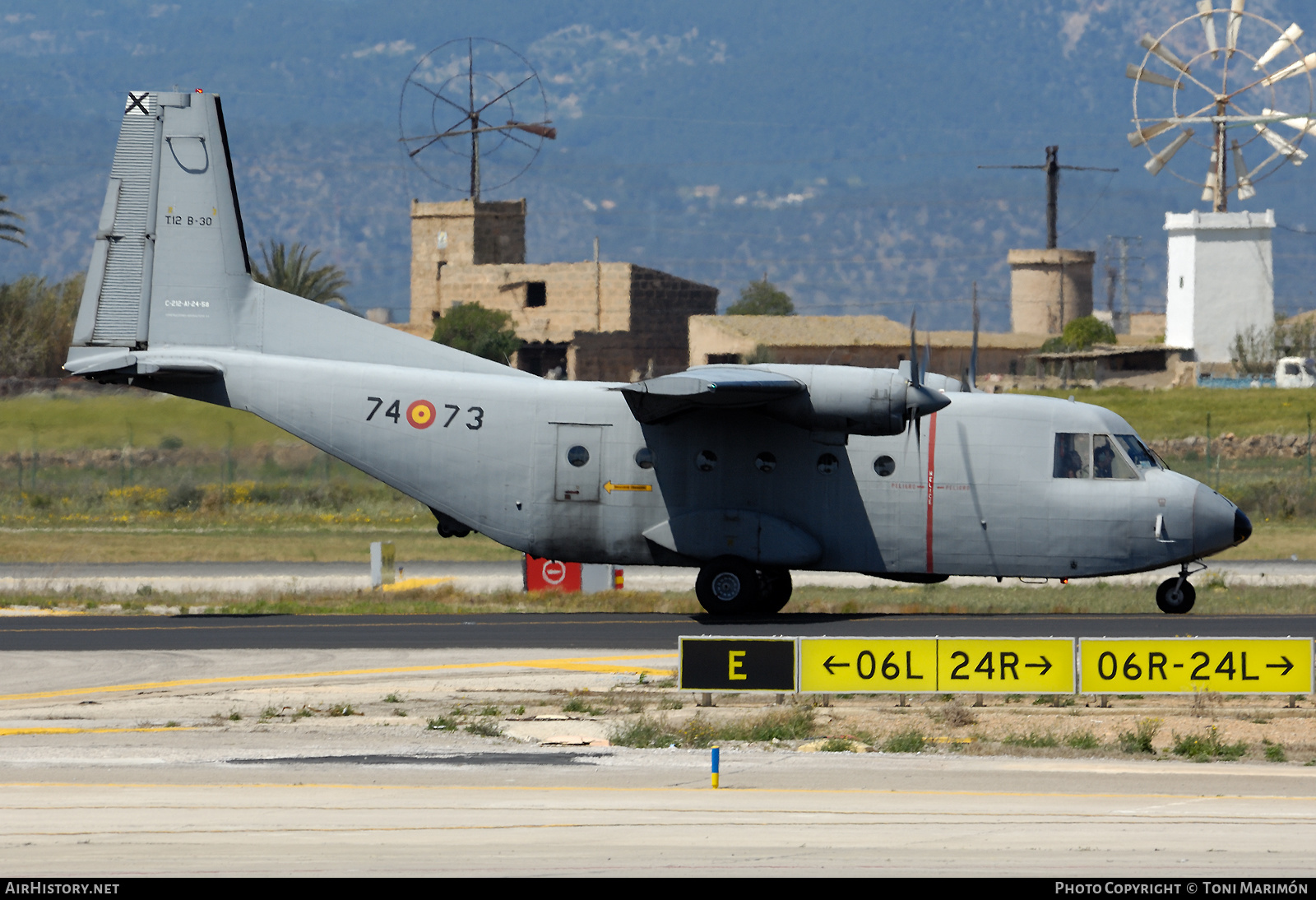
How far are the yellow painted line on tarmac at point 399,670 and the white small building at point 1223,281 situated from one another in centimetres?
10592

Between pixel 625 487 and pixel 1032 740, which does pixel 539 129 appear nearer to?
pixel 625 487

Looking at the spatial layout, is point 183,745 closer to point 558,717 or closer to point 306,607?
point 558,717

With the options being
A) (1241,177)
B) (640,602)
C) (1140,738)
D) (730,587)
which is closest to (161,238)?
(640,602)

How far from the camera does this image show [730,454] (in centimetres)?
2736

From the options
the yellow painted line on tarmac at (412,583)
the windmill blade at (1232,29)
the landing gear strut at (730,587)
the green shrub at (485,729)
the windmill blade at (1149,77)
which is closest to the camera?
the green shrub at (485,729)

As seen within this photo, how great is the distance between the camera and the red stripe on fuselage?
26891 mm

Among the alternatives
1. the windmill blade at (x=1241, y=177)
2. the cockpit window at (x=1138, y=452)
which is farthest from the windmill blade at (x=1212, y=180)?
the cockpit window at (x=1138, y=452)

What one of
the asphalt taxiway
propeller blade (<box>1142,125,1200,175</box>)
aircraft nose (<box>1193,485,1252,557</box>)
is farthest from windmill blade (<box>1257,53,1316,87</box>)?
aircraft nose (<box>1193,485,1252,557</box>)

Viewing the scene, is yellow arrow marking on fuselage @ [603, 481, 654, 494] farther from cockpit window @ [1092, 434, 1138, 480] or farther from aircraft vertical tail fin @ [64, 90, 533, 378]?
cockpit window @ [1092, 434, 1138, 480]

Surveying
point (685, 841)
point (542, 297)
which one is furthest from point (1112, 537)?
point (542, 297)

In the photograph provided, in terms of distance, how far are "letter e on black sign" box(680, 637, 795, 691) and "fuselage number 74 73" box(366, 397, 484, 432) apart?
9.86 m

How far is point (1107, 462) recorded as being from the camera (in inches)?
1055

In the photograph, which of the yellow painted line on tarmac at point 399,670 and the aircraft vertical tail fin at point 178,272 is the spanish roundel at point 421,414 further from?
the yellow painted line on tarmac at point 399,670

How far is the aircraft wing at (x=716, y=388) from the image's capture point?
1013 inches
